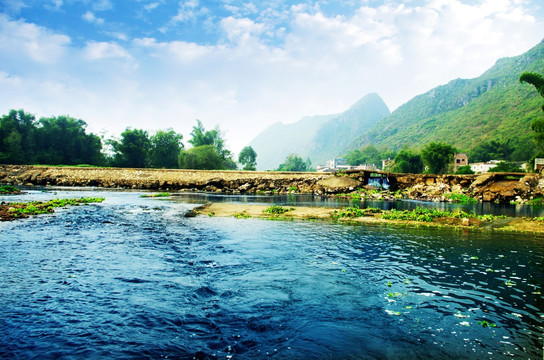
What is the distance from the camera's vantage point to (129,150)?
306ft

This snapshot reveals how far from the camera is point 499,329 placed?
6.98m

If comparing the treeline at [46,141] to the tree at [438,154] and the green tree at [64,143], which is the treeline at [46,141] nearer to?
the green tree at [64,143]

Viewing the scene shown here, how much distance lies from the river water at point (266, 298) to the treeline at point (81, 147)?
8391cm

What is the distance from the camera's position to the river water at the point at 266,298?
20.4 feet

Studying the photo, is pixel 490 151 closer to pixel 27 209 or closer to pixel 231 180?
pixel 231 180

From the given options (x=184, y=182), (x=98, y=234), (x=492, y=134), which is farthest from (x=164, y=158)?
(x=492, y=134)

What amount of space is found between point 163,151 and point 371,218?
296 ft

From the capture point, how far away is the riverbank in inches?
811

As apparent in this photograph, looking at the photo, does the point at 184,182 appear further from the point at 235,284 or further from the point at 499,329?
the point at 499,329

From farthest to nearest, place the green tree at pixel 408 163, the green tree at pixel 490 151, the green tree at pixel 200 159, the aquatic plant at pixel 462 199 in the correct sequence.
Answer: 1. the green tree at pixel 490 151
2. the green tree at pixel 408 163
3. the green tree at pixel 200 159
4. the aquatic plant at pixel 462 199

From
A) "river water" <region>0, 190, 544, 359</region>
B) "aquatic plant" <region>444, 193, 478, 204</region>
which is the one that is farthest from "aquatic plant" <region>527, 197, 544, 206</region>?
"river water" <region>0, 190, 544, 359</region>

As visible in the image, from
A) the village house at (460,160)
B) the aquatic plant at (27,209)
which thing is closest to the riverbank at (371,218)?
the aquatic plant at (27,209)

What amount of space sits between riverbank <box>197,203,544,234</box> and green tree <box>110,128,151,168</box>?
7471cm

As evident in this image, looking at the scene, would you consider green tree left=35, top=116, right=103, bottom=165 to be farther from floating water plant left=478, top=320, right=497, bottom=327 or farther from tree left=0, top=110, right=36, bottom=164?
floating water plant left=478, top=320, right=497, bottom=327
